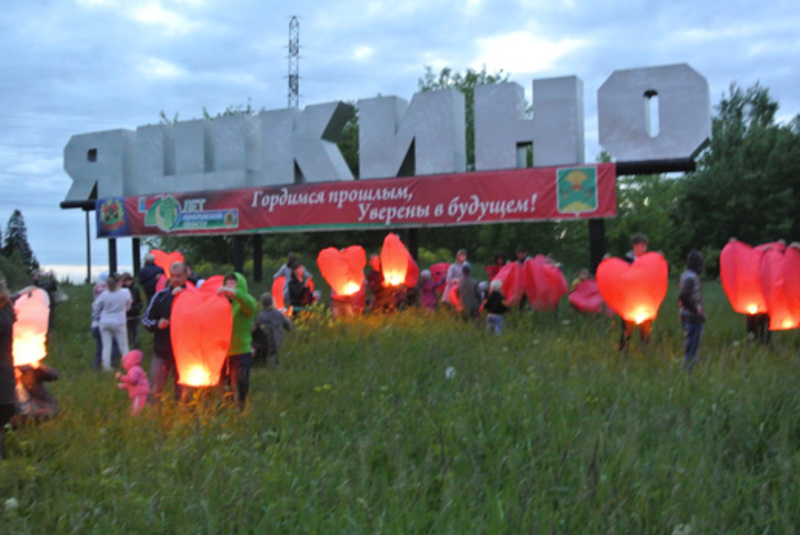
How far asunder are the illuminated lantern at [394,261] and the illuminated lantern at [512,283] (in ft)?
5.88

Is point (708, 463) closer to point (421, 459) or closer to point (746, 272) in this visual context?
point (421, 459)

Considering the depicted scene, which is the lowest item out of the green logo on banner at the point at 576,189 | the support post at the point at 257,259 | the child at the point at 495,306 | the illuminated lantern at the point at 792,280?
the child at the point at 495,306

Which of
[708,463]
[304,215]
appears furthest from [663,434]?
[304,215]

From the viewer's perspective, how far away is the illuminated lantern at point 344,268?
14.2 meters

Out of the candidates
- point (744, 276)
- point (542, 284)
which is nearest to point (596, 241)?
point (542, 284)

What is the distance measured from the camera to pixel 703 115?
16078 millimetres

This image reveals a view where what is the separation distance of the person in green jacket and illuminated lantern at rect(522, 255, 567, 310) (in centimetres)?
697

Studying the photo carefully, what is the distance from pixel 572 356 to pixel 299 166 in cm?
1271

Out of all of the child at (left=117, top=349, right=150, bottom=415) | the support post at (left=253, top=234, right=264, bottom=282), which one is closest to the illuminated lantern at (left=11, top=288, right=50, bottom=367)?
the child at (left=117, top=349, right=150, bottom=415)

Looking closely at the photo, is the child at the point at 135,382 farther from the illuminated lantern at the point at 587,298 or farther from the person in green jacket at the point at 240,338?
the illuminated lantern at the point at 587,298

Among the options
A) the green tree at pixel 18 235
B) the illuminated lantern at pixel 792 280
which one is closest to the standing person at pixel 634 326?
the illuminated lantern at pixel 792 280

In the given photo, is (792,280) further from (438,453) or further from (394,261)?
(394,261)

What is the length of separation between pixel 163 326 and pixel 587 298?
8.63 meters

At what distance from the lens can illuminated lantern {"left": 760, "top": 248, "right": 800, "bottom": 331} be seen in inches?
411
